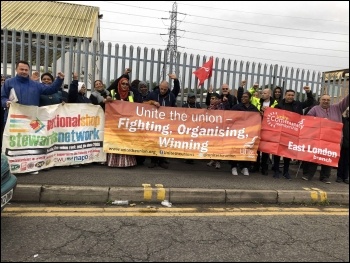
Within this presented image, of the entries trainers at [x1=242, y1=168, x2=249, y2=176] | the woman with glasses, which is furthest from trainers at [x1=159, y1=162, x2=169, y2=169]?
trainers at [x1=242, y1=168, x2=249, y2=176]

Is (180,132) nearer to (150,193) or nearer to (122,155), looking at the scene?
(122,155)

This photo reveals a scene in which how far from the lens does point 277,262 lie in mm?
3322

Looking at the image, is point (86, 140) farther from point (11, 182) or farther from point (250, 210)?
point (250, 210)

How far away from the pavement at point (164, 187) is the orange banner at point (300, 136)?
53 centimetres

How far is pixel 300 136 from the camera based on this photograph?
674 centimetres

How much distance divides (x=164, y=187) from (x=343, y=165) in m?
3.92

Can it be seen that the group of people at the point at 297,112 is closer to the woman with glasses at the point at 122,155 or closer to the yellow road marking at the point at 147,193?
the woman with glasses at the point at 122,155

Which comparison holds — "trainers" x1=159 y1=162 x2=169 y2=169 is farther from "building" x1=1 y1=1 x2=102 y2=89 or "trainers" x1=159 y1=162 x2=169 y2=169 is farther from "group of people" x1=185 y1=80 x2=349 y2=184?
"building" x1=1 y1=1 x2=102 y2=89

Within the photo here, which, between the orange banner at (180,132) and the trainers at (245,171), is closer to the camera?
the orange banner at (180,132)

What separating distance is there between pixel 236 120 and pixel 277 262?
12.0 feet

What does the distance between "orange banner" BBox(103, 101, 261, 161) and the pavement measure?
1.28ft

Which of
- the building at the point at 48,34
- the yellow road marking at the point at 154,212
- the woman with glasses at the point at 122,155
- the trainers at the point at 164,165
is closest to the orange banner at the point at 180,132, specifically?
the woman with glasses at the point at 122,155

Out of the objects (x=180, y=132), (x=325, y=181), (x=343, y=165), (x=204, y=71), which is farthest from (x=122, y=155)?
(x=343, y=165)

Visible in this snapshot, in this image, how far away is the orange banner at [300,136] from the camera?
6.68m
